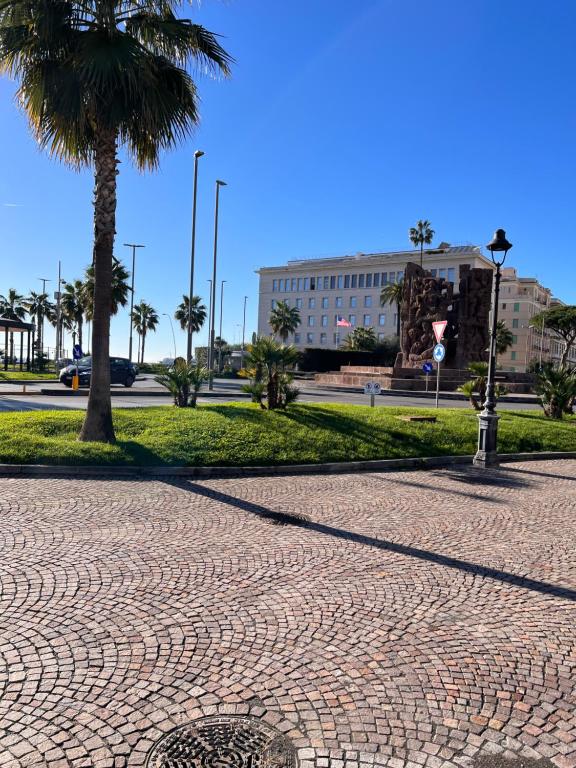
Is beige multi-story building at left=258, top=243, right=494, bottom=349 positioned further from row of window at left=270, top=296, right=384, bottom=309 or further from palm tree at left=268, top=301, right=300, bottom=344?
palm tree at left=268, top=301, right=300, bottom=344

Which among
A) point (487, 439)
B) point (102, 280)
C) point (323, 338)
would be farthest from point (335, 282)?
point (102, 280)

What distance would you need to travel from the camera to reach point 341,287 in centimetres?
9981

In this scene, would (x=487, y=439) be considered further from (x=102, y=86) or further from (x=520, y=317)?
(x=520, y=317)

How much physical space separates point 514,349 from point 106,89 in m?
98.7

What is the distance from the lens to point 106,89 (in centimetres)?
950

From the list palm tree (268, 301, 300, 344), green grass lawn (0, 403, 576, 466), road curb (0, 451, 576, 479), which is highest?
palm tree (268, 301, 300, 344)

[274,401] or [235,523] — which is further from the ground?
[274,401]

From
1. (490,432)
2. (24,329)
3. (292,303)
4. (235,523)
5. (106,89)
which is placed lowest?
(235,523)

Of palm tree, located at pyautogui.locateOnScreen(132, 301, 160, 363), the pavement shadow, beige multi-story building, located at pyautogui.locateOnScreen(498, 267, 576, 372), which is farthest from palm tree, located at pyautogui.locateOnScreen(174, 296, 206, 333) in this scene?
the pavement shadow

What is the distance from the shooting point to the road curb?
9.01 metres

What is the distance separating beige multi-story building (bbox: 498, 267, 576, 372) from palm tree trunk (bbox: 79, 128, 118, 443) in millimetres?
92074

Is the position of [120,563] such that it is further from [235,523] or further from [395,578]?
[395,578]

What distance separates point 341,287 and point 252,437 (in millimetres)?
90795

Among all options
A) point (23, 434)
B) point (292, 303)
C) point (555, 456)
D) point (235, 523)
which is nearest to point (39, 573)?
point (235, 523)
